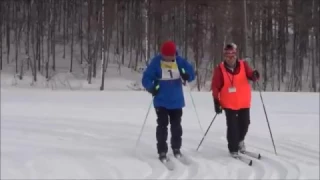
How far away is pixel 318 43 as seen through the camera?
32.9 metres

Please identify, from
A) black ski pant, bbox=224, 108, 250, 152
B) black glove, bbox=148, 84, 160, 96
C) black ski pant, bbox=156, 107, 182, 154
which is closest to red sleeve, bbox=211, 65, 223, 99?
black ski pant, bbox=224, 108, 250, 152

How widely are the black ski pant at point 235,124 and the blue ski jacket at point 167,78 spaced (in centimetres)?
68

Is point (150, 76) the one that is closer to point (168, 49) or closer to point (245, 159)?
point (168, 49)

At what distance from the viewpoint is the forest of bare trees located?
29.4 meters

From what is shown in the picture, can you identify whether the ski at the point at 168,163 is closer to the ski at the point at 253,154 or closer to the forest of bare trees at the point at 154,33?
the ski at the point at 253,154

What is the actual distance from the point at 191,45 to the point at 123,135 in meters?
23.8

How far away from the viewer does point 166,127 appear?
660 cm

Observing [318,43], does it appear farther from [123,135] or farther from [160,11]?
[123,135]

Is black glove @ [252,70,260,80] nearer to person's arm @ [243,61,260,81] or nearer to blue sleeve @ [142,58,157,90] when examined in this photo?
person's arm @ [243,61,260,81]

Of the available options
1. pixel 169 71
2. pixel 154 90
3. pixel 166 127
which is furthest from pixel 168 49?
pixel 166 127

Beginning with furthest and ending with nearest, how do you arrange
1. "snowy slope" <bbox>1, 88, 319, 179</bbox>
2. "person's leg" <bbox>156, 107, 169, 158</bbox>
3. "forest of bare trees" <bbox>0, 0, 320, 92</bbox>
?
"forest of bare trees" <bbox>0, 0, 320, 92</bbox> → "person's leg" <bbox>156, 107, 169, 158</bbox> → "snowy slope" <bbox>1, 88, 319, 179</bbox>

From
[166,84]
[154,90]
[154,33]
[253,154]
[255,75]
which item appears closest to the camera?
[154,90]

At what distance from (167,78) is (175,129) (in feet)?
2.14

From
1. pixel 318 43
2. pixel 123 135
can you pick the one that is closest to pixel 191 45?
pixel 318 43
